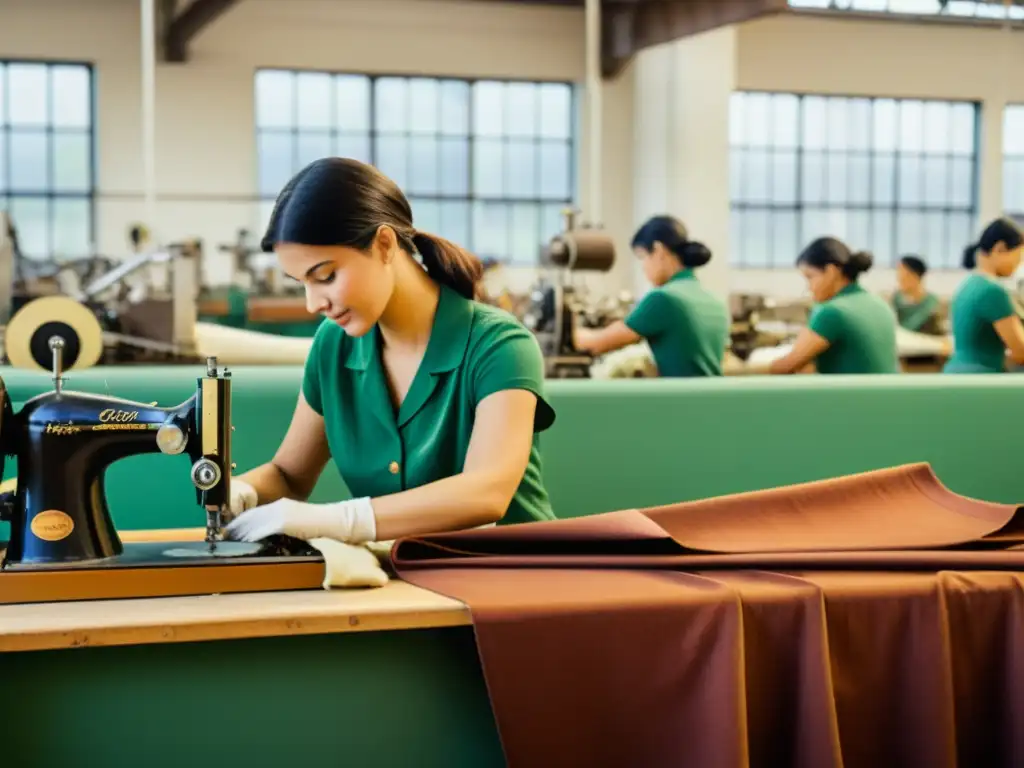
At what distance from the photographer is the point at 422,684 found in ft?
4.97

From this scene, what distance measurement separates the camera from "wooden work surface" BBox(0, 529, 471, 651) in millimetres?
1350

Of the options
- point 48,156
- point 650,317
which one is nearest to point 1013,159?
point 48,156

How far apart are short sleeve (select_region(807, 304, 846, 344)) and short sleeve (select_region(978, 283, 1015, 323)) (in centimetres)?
60

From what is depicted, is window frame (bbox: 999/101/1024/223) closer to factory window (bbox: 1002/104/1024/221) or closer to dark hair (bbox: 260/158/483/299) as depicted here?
factory window (bbox: 1002/104/1024/221)

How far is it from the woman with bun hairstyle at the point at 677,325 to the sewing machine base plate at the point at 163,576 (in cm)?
308

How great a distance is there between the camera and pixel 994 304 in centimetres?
471

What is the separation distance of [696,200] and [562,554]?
32.7ft

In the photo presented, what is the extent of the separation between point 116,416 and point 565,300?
10.9 ft

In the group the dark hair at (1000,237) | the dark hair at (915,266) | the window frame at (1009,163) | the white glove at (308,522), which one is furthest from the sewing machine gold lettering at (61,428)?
the window frame at (1009,163)

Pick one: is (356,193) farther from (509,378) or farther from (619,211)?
(619,211)

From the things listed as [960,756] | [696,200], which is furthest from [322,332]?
[696,200]

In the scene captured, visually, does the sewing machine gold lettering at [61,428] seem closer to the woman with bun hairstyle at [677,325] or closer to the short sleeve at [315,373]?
the short sleeve at [315,373]

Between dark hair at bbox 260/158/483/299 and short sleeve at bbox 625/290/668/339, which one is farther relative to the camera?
short sleeve at bbox 625/290/668/339

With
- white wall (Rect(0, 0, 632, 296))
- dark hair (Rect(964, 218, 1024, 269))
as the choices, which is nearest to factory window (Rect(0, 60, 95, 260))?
white wall (Rect(0, 0, 632, 296))
